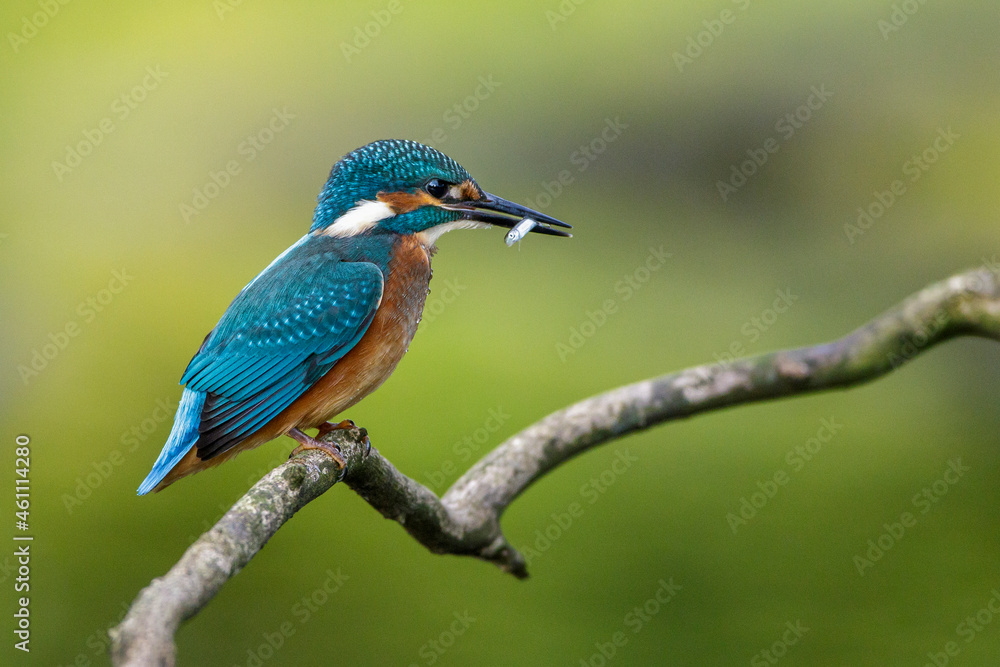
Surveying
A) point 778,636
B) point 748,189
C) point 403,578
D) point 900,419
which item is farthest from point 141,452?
point 748,189

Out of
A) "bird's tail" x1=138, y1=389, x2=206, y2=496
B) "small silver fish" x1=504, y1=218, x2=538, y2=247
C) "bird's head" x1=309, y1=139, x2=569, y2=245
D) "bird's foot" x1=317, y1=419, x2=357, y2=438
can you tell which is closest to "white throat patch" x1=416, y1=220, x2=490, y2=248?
"bird's head" x1=309, y1=139, x2=569, y2=245

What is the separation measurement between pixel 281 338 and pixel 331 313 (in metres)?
0.12

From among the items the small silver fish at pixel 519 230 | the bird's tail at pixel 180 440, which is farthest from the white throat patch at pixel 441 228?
the bird's tail at pixel 180 440

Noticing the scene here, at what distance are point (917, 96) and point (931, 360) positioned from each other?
228cm

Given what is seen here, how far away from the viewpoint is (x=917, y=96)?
696 cm

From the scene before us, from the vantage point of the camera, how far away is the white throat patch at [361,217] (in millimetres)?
2160

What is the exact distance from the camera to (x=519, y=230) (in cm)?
209

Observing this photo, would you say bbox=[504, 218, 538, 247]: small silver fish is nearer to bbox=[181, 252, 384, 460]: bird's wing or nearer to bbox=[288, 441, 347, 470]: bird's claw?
bbox=[181, 252, 384, 460]: bird's wing

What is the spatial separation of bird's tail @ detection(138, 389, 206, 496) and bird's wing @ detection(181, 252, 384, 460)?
0.07 feet

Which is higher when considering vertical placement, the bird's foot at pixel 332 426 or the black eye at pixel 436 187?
the black eye at pixel 436 187

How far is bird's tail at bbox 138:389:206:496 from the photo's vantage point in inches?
72.7

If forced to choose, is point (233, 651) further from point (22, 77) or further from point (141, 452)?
point (22, 77)

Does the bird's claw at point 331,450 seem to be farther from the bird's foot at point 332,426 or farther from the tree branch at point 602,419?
the bird's foot at point 332,426

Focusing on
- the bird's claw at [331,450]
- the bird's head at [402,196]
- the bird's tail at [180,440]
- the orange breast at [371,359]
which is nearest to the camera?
the bird's claw at [331,450]
